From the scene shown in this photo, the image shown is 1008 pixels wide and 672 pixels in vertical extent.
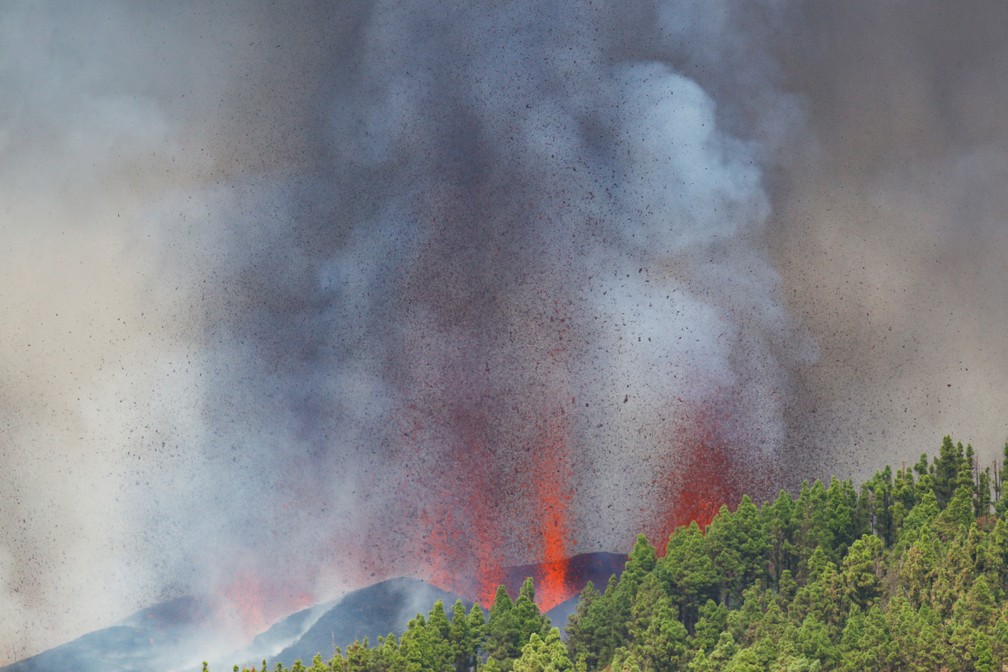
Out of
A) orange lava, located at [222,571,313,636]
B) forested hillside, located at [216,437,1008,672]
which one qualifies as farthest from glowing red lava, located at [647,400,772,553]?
forested hillside, located at [216,437,1008,672]

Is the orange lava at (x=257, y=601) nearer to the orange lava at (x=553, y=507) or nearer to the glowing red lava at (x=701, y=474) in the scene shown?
the orange lava at (x=553, y=507)

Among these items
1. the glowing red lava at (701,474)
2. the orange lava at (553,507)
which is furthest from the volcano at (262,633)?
the glowing red lava at (701,474)

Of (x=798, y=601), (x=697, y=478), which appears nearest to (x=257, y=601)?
(x=697, y=478)

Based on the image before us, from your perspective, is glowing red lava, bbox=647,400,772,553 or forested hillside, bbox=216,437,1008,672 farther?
glowing red lava, bbox=647,400,772,553

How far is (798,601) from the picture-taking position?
74.8 metres

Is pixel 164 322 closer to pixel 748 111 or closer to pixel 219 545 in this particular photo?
pixel 219 545

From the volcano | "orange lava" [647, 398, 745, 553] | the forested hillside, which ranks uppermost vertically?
"orange lava" [647, 398, 745, 553]

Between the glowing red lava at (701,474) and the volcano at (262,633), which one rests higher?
the glowing red lava at (701,474)

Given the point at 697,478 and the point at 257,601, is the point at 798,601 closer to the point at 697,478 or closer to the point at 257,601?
the point at 697,478

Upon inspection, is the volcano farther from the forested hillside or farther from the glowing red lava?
the forested hillside

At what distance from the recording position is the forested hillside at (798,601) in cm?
7062

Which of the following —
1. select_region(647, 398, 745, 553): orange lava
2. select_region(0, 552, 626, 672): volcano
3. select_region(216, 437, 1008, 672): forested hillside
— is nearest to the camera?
select_region(216, 437, 1008, 672): forested hillside

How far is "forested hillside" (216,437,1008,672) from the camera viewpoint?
232 ft

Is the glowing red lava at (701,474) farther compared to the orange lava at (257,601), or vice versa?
the orange lava at (257,601)
